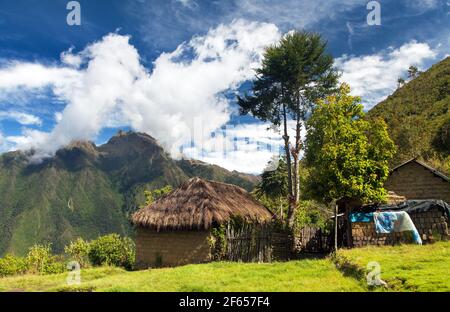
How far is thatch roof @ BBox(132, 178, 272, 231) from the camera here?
1898cm

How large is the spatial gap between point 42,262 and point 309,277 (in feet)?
52.0

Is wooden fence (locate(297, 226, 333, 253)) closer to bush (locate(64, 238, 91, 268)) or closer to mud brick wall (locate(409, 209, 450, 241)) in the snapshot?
mud brick wall (locate(409, 209, 450, 241))

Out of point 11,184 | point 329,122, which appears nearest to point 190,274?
point 329,122

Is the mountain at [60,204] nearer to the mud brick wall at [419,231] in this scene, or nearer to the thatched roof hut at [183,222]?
the thatched roof hut at [183,222]

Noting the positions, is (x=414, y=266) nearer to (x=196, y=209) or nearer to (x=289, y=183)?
(x=196, y=209)

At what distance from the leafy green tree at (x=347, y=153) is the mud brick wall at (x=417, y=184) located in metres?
5.75

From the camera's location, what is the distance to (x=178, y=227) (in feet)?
63.1

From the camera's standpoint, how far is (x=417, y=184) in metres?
24.0

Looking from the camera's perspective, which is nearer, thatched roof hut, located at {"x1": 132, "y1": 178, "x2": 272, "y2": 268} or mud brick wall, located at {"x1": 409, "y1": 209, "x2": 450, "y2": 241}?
mud brick wall, located at {"x1": 409, "y1": 209, "x2": 450, "y2": 241}

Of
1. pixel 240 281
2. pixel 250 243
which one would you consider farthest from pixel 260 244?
pixel 240 281

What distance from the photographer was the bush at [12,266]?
68.4 feet

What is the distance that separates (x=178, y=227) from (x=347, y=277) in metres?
9.81

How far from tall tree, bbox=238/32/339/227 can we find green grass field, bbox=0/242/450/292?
40.9 ft

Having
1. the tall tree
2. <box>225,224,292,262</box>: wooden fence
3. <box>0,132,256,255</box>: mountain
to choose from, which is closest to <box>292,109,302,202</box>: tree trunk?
the tall tree
